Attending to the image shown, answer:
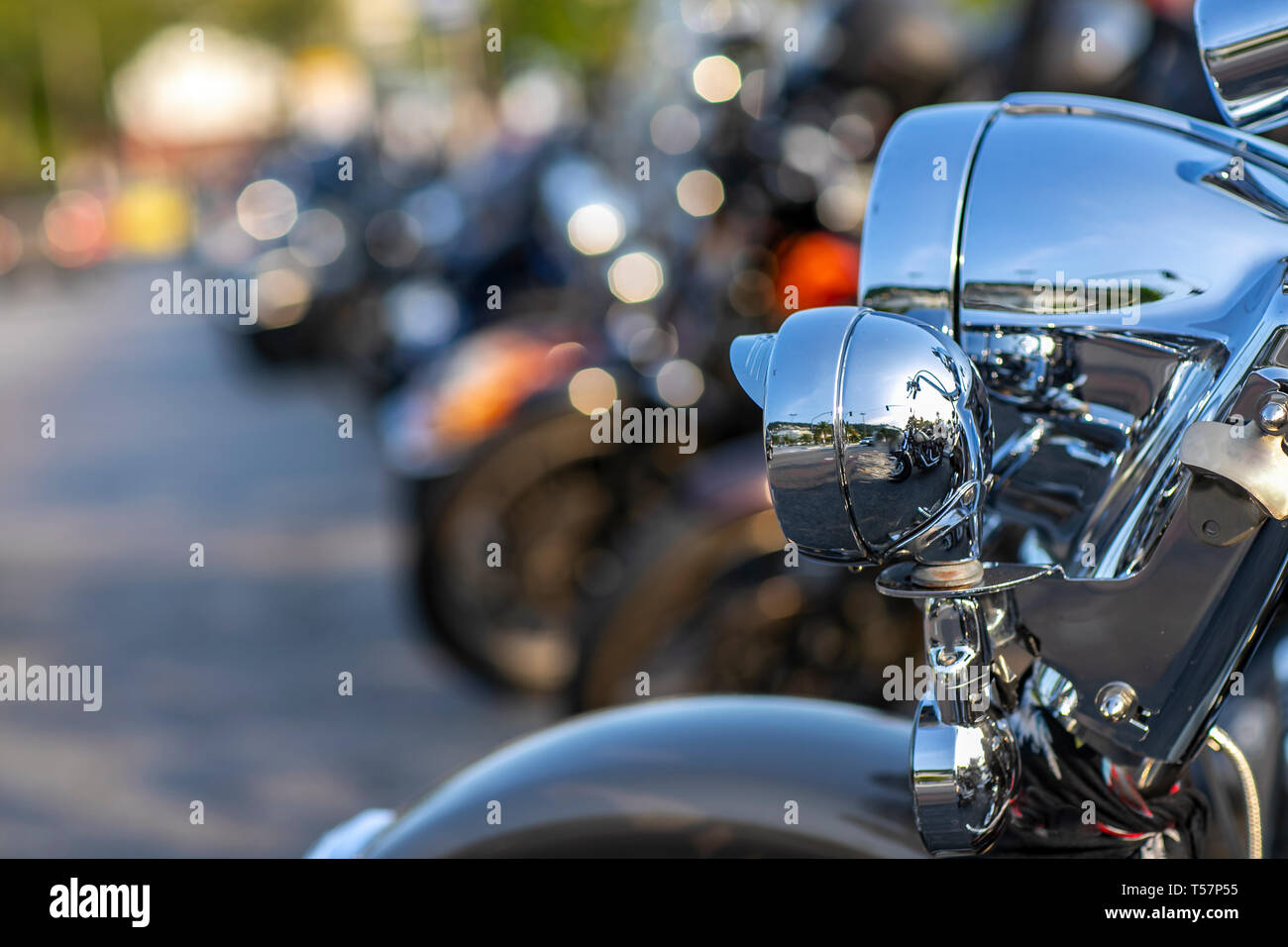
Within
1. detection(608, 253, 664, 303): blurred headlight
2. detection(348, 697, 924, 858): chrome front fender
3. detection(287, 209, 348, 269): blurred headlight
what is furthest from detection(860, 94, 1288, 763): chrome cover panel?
detection(287, 209, 348, 269): blurred headlight

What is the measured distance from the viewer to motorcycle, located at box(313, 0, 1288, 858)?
2.67 feet

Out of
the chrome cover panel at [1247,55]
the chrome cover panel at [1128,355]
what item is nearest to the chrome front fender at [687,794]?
the chrome cover panel at [1128,355]

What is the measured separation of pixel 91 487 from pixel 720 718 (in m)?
6.47

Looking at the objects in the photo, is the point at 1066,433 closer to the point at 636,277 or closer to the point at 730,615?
the point at 730,615

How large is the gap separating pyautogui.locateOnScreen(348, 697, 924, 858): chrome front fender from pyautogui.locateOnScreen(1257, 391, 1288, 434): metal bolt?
19.5 inches

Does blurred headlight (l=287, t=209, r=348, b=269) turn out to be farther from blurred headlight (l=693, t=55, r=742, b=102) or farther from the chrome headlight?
the chrome headlight

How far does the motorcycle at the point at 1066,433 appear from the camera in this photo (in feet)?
2.67

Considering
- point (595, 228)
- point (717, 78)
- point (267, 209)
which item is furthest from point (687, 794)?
point (267, 209)

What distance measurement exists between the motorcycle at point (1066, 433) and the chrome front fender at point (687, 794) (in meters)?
0.20

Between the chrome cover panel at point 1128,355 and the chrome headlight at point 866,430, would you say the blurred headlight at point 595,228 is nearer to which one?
the chrome cover panel at point 1128,355

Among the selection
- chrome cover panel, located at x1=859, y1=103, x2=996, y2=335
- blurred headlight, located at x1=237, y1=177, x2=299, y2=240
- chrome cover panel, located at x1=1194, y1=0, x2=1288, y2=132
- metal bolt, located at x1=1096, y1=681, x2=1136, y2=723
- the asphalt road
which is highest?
blurred headlight, located at x1=237, y1=177, x2=299, y2=240

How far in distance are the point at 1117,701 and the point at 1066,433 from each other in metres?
0.19
